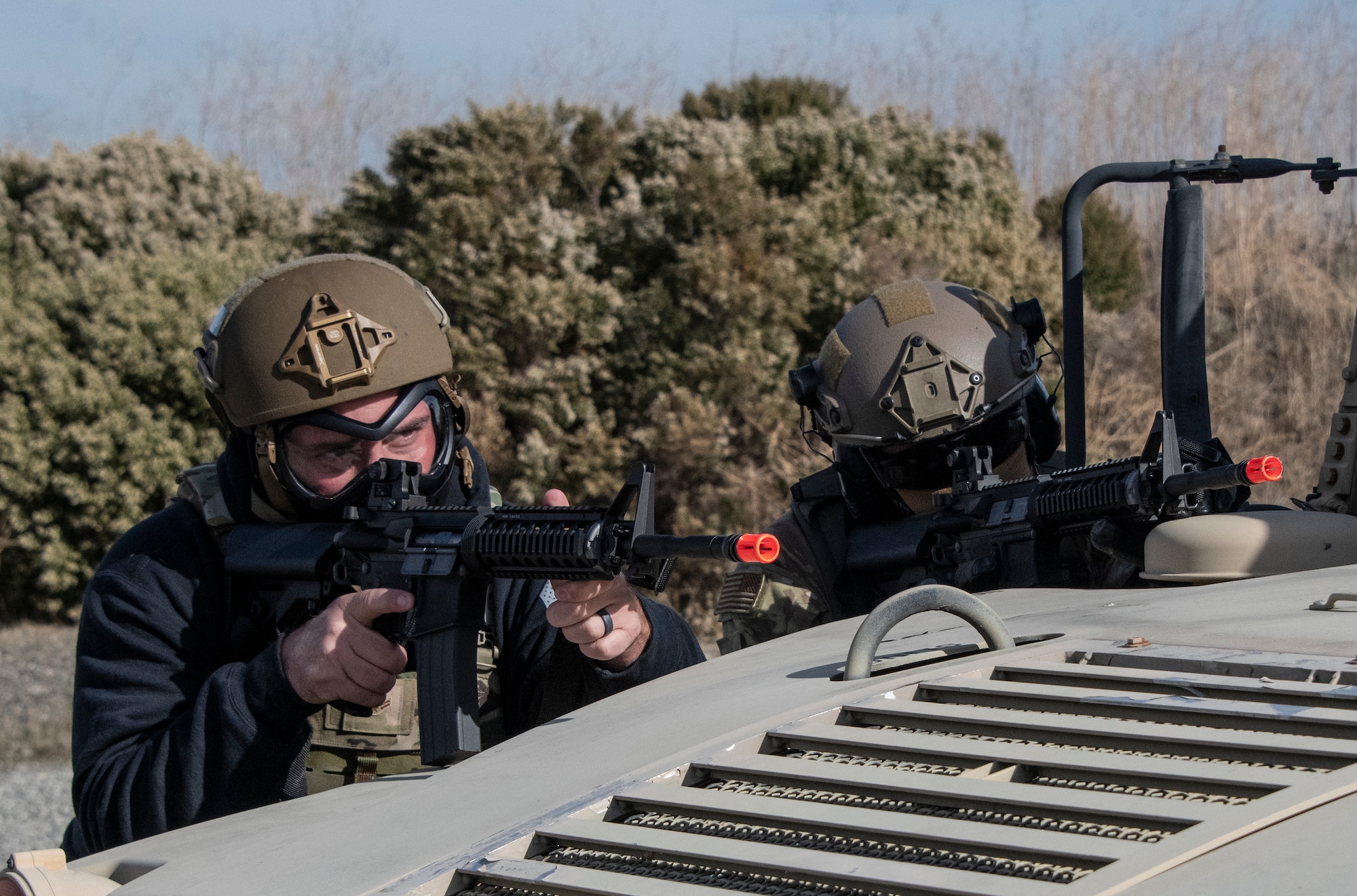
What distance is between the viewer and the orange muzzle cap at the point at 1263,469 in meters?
2.59

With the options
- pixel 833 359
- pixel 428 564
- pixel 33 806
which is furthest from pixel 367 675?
pixel 33 806

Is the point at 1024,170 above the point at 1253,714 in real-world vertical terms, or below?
above

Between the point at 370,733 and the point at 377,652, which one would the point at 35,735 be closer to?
the point at 370,733

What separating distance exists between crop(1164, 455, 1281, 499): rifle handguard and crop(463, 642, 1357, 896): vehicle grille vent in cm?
94

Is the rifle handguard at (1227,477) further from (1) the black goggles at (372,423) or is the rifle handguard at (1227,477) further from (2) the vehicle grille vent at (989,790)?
(1) the black goggles at (372,423)

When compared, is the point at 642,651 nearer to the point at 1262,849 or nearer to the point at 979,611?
the point at 979,611

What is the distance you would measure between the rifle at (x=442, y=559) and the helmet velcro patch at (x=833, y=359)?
4.84 feet

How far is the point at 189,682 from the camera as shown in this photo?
3049mm

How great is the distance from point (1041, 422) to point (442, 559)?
2.06 meters

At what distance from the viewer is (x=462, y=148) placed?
40.7 ft

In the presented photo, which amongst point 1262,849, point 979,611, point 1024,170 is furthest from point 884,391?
point 1024,170

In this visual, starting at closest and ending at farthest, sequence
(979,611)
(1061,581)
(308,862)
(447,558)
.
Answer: (308,862) → (979,611) → (447,558) → (1061,581)

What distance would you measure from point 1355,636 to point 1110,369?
973 centimetres

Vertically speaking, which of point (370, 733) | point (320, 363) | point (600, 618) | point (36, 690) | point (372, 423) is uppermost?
point (320, 363)
